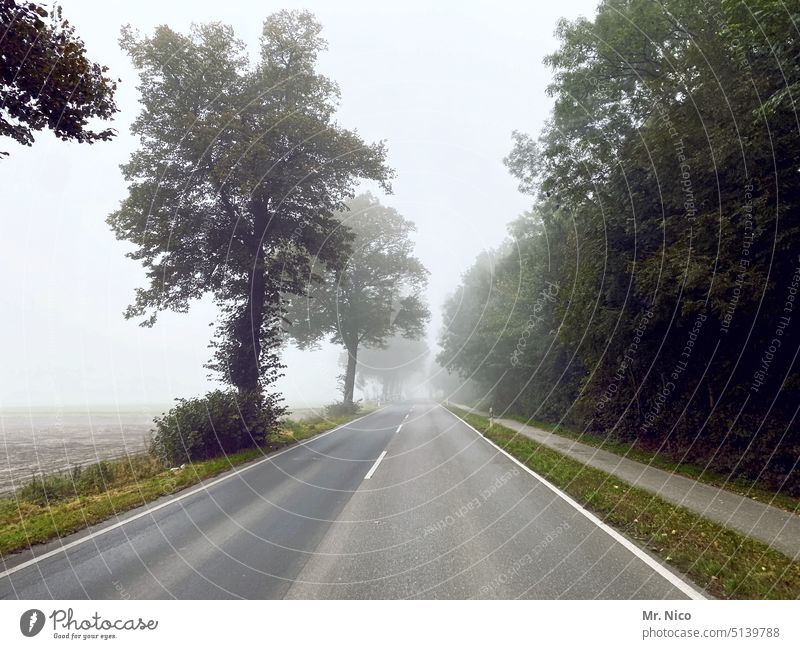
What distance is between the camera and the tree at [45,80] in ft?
16.4

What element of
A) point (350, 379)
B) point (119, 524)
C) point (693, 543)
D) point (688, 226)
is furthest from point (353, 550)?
point (350, 379)

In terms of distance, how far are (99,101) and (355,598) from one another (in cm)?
758

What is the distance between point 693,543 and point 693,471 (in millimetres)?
6494

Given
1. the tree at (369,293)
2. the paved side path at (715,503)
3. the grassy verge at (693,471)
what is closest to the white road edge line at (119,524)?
the paved side path at (715,503)

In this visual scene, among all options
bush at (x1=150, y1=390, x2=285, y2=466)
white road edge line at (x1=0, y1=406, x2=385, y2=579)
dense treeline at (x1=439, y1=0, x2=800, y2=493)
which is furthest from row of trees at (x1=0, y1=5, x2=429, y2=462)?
dense treeline at (x1=439, y1=0, x2=800, y2=493)

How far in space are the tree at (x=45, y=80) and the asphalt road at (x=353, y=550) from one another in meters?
5.40

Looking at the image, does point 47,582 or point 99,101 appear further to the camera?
point 99,101

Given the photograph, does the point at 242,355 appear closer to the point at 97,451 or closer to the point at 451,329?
the point at 97,451

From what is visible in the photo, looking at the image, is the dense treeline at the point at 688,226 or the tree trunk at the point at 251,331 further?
the tree trunk at the point at 251,331

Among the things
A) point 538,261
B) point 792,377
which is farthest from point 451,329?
point 792,377

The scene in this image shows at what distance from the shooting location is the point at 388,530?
5.90 metres

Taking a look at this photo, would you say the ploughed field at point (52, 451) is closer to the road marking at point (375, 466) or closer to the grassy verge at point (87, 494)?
the grassy verge at point (87, 494)
